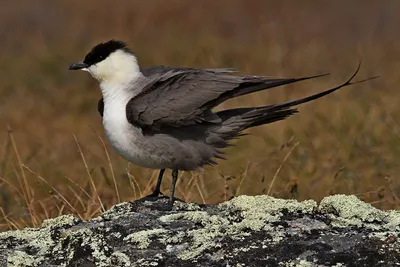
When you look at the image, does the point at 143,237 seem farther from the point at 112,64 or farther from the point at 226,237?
the point at 112,64

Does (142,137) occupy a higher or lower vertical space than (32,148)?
higher

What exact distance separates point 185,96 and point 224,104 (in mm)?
4175

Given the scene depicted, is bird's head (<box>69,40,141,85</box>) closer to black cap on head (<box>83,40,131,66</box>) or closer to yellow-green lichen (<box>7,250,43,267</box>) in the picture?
black cap on head (<box>83,40,131,66</box>)

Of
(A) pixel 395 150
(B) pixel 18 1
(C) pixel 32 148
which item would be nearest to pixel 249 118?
(A) pixel 395 150

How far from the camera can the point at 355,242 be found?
3637 millimetres

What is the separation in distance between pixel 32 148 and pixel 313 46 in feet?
14.2

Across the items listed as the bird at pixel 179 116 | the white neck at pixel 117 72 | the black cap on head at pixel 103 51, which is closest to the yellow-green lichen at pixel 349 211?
the bird at pixel 179 116

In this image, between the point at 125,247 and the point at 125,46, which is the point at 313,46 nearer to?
the point at 125,46

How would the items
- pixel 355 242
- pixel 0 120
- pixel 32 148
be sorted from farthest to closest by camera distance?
pixel 0 120
pixel 32 148
pixel 355 242

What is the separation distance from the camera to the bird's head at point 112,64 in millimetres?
5172

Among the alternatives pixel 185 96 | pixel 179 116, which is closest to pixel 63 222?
pixel 179 116

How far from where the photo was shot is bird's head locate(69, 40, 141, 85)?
5172 millimetres

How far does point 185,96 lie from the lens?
4914mm

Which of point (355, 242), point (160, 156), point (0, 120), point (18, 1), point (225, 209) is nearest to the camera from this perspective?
point (355, 242)
